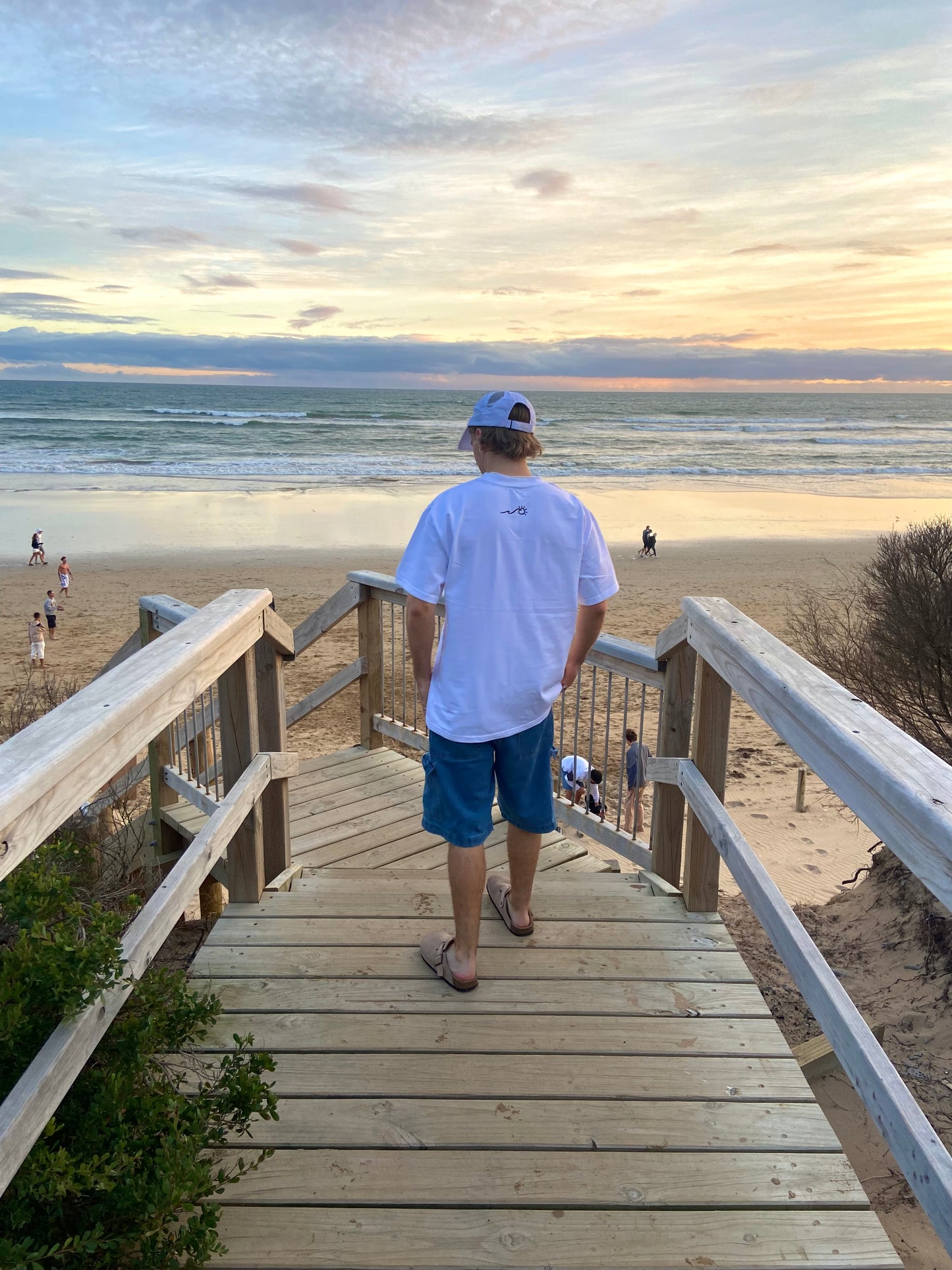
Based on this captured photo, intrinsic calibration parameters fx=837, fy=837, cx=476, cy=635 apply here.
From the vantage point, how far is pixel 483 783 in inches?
95.9

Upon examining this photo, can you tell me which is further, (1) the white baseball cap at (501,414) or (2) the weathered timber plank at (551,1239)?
(1) the white baseball cap at (501,414)

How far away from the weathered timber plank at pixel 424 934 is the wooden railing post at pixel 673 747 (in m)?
0.36

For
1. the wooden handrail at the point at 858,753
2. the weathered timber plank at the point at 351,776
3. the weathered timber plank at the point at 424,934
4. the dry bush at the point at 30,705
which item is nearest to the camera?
the wooden handrail at the point at 858,753

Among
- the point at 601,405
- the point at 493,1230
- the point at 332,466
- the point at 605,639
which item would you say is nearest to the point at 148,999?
the point at 493,1230

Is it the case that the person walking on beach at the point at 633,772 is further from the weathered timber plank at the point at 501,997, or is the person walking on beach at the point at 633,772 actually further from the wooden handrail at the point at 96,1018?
the wooden handrail at the point at 96,1018

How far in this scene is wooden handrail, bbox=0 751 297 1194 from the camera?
1.25m

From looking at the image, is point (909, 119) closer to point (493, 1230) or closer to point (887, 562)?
point (887, 562)

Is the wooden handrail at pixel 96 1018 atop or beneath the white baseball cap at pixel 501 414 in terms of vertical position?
beneath

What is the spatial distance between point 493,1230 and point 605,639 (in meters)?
2.26

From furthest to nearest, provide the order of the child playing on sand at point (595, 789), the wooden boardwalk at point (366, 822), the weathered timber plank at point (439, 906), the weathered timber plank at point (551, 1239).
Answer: the child playing on sand at point (595, 789), the wooden boardwalk at point (366, 822), the weathered timber plank at point (439, 906), the weathered timber plank at point (551, 1239)

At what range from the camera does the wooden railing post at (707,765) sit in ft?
9.09

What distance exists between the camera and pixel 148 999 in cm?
177

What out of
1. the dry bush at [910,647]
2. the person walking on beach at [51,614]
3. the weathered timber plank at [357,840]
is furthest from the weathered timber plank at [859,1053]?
the person walking on beach at [51,614]

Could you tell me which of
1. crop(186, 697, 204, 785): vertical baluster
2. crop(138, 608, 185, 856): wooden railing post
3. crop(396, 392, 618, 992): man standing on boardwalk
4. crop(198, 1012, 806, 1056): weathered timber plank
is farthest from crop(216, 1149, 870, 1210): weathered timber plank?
crop(138, 608, 185, 856): wooden railing post
